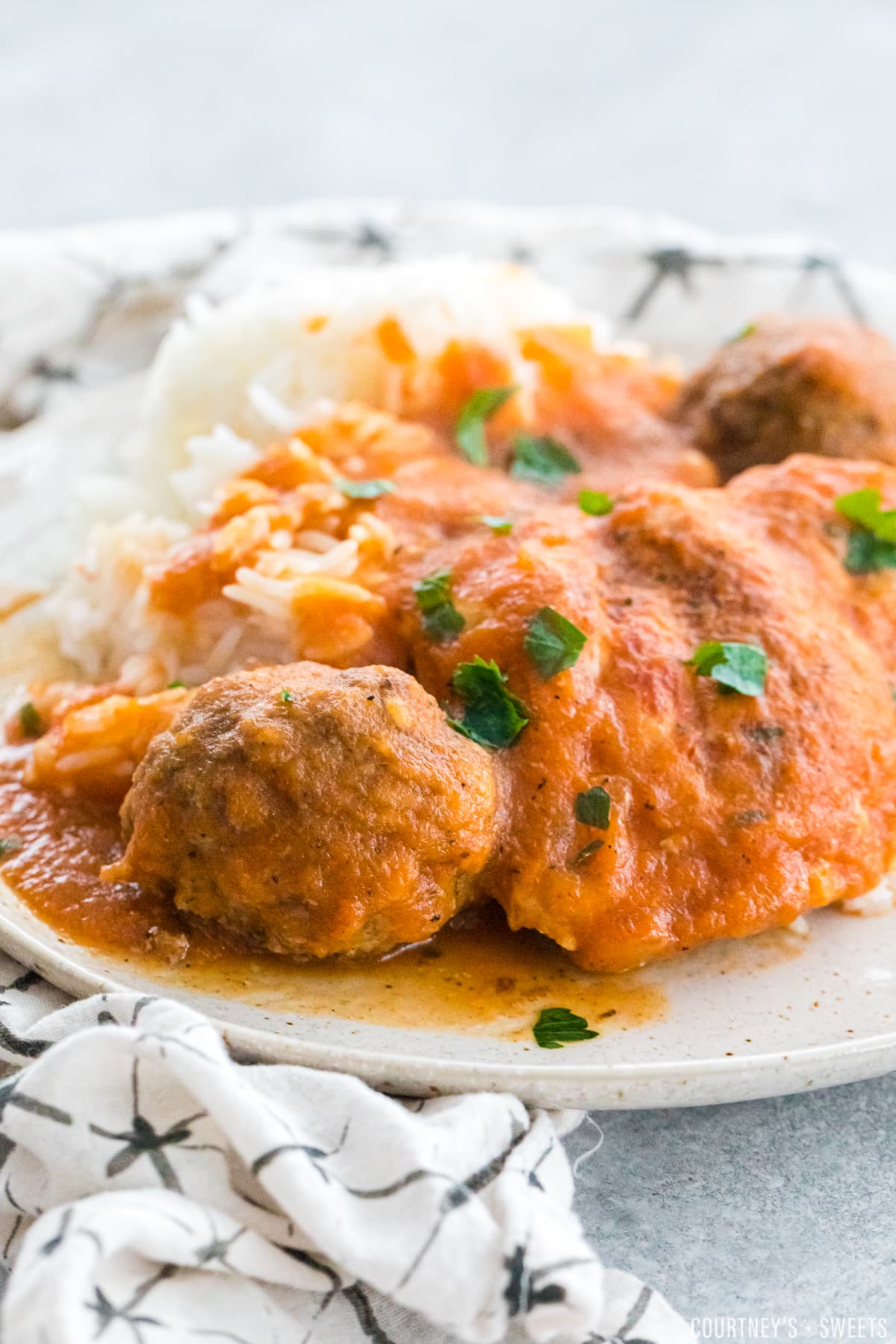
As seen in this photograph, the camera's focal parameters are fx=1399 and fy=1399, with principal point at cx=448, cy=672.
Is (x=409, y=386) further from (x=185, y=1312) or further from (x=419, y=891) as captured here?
(x=185, y=1312)

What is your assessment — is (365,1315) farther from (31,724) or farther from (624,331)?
(624,331)

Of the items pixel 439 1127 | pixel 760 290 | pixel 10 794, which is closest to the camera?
pixel 439 1127

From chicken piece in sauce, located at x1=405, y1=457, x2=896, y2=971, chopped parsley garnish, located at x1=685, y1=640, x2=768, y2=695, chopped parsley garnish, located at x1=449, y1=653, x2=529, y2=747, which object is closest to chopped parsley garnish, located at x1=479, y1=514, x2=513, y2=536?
chicken piece in sauce, located at x1=405, y1=457, x2=896, y2=971

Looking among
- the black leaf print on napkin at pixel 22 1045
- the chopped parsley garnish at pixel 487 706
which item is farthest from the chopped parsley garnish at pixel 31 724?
the chopped parsley garnish at pixel 487 706

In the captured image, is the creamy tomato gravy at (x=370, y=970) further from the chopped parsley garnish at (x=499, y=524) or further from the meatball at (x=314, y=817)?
the chopped parsley garnish at (x=499, y=524)

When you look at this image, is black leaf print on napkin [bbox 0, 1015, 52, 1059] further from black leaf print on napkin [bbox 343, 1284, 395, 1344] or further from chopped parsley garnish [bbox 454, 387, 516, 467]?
chopped parsley garnish [bbox 454, 387, 516, 467]

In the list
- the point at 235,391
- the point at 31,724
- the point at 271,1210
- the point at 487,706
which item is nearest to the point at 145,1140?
the point at 271,1210

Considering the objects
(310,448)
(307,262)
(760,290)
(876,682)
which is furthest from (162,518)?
(760,290)
